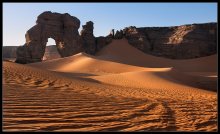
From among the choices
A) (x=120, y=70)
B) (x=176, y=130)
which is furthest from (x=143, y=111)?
(x=120, y=70)

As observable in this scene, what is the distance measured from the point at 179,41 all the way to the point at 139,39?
5023mm

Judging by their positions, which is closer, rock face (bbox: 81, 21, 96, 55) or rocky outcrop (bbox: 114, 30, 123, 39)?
rock face (bbox: 81, 21, 96, 55)

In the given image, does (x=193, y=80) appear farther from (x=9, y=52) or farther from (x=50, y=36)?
(x=9, y=52)

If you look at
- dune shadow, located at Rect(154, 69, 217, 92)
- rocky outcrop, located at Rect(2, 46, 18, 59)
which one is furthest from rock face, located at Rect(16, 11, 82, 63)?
rocky outcrop, located at Rect(2, 46, 18, 59)

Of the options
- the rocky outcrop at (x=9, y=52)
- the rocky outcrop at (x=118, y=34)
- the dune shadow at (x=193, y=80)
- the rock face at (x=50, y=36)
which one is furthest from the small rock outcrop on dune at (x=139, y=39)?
the rocky outcrop at (x=9, y=52)

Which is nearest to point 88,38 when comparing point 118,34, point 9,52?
point 118,34

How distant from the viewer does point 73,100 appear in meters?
6.88

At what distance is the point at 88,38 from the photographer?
3794cm

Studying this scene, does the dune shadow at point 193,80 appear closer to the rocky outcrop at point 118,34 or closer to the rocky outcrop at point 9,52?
the rocky outcrop at point 118,34

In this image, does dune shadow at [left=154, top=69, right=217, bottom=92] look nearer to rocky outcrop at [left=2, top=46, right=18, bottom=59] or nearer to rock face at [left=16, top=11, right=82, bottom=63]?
rock face at [left=16, top=11, right=82, bottom=63]

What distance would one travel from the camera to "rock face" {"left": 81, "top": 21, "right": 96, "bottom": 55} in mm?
37750

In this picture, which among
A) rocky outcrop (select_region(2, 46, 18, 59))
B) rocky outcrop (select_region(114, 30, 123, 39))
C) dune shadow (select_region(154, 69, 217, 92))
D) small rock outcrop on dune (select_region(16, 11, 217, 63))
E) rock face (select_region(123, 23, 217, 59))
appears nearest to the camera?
dune shadow (select_region(154, 69, 217, 92))

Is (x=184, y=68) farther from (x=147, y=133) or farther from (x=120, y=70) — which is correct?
(x=147, y=133)

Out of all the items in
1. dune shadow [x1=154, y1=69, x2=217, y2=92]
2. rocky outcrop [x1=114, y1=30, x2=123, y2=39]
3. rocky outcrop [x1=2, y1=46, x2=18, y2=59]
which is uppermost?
rocky outcrop [x1=114, y1=30, x2=123, y2=39]
